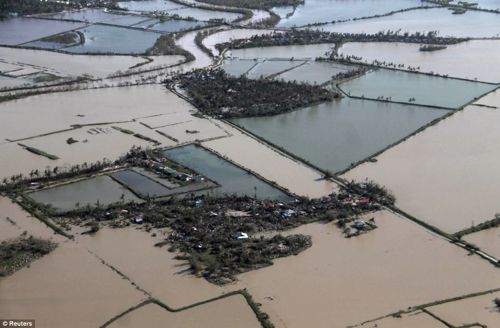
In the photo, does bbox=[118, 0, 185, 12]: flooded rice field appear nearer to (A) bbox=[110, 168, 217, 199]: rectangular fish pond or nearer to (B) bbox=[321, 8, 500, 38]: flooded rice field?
(B) bbox=[321, 8, 500, 38]: flooded rice field

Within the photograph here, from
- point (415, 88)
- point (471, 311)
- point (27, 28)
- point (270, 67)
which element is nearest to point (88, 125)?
point (270, 67)

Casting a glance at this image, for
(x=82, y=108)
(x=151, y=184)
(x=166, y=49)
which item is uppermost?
(x=166, y=49)

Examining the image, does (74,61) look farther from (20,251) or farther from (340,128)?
(20,251)

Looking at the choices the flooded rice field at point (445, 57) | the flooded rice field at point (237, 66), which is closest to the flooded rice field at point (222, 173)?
the flooded rice field at point (237, 66)

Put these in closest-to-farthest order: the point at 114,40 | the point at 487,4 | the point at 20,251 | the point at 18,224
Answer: the point at 20,251 → the point at 18,224 → the point at 114,40 → the point at 487,4

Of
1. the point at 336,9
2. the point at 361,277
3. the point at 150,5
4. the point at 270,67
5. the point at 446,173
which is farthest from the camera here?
the point at 150,5

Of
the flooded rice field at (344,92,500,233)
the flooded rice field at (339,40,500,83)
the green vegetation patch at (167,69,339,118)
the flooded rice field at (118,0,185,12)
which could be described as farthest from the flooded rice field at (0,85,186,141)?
A: the flooded rice field at (118,0,185,12)
